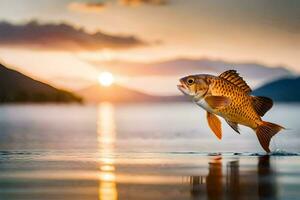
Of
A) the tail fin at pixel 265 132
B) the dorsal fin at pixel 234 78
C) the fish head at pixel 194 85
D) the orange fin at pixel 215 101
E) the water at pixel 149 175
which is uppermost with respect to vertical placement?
the dorsal fin at pixel 234 78

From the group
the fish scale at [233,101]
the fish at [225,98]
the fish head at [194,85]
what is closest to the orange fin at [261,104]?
the fish at [225,98]

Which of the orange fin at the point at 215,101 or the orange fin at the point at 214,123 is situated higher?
the orange fin at the point at 215,101

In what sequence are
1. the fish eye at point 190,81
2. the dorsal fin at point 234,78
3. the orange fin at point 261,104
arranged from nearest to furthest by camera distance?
the fish eye at point 190,81 < the dorsal fin at point 234,78 < the orange fin at point 261,104

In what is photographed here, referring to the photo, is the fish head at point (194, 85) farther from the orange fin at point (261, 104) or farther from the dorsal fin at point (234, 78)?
the orange fin at point (261, 104)

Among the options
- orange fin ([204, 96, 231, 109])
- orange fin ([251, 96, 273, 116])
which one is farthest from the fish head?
orange fin ([251, 96, 273, 116])

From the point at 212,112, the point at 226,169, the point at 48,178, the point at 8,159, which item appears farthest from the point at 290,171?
the point at 8,159

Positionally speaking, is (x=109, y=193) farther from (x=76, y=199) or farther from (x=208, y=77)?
(x=208, y=77)

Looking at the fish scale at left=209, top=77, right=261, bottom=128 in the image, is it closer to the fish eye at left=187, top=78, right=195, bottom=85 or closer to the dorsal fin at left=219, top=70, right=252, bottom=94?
the dorsal fin at left=219, top=70, right=252, bottom=94
